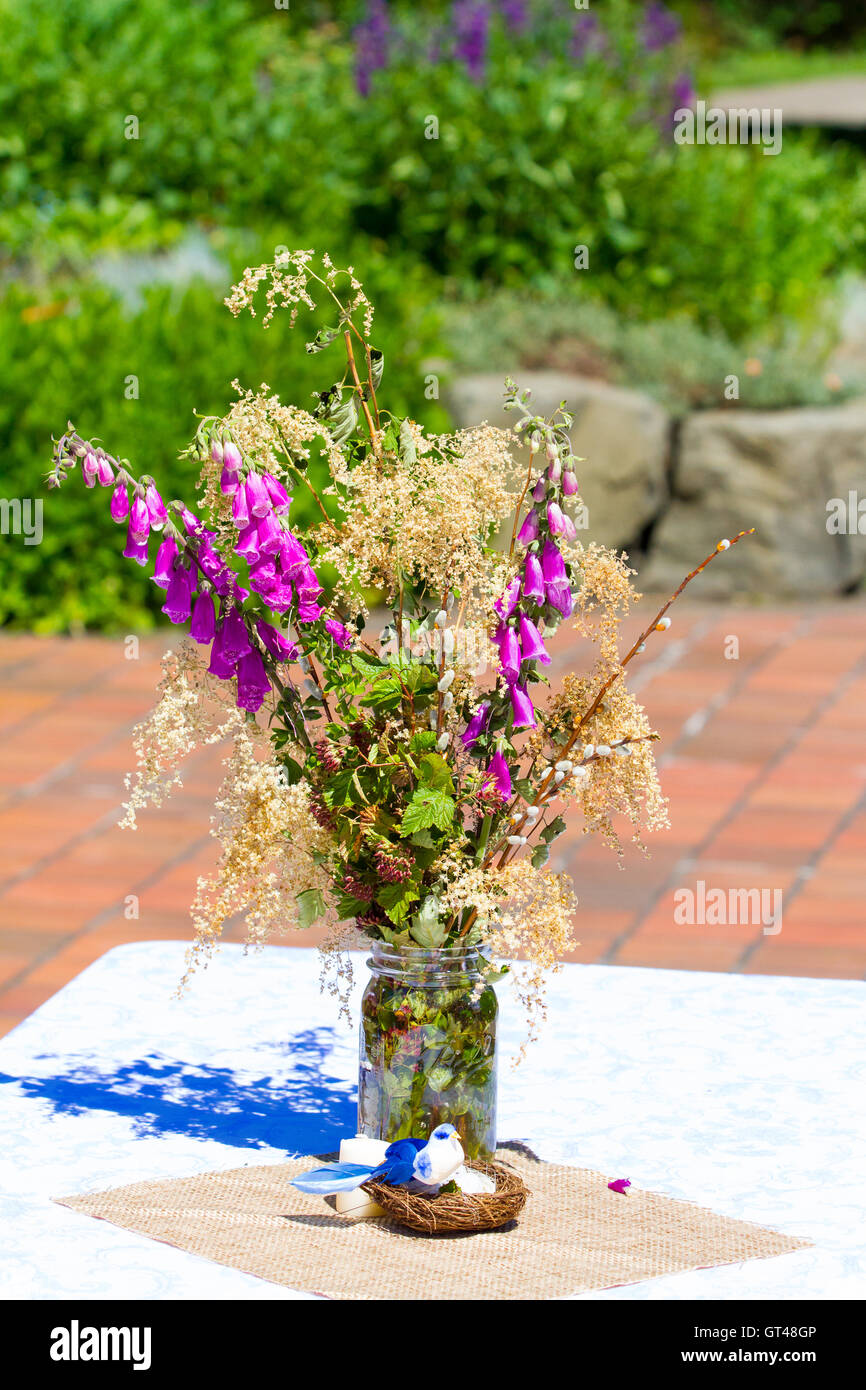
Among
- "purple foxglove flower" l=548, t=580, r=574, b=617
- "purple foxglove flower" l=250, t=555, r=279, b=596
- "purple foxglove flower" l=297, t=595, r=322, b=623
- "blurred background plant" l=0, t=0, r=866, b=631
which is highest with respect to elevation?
"blurred background plant" l=0, t=0, r=866, b=631

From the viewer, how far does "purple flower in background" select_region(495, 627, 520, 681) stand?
1.65m

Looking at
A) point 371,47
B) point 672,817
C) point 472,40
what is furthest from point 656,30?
point 672,817

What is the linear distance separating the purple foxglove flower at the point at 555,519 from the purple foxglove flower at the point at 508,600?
64mm

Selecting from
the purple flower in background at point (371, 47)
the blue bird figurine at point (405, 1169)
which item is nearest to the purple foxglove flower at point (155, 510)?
the blue bird figurine at point (405, 1169)

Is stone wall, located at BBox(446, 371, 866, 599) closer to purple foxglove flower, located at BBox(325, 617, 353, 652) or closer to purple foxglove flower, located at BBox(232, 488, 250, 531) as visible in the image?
purple foxglove flower, located at BBox(325, 617, 353, 652)

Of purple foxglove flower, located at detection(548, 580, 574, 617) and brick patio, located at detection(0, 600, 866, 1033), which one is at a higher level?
purple foxglove flower, located at detection(548, 580, 574, 617)

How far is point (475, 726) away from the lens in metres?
1.72

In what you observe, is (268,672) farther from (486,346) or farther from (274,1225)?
(486,346)

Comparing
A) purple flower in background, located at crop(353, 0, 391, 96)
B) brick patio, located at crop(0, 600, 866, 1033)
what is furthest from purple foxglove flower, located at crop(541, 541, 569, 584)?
purple flower in background, located at crop(353, 0, 391, 96)

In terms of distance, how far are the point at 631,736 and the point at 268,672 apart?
34cm

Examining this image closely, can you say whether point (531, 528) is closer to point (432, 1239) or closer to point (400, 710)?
point (400, 710)

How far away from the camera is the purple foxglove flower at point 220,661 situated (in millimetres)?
1698

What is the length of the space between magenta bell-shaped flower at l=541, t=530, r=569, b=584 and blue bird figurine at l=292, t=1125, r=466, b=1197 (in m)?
0.49

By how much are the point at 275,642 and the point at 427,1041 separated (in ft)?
1.27
